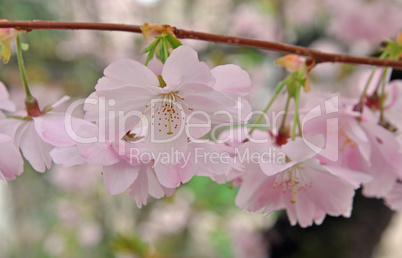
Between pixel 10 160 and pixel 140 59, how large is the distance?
1.71 metres

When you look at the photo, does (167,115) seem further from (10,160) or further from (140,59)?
(140,59)

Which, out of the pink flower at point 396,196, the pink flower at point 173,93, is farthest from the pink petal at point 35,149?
the pink flower at point 396,196

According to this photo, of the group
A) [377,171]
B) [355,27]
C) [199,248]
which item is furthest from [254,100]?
[377,171]

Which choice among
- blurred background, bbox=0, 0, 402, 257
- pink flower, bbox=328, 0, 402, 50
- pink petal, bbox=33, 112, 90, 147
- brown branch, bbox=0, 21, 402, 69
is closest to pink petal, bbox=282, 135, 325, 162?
brown branch, bbox=0, 21, 402, 69

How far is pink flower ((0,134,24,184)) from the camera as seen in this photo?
0.43 metres

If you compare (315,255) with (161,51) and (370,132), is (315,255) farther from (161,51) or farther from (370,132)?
(161,51)

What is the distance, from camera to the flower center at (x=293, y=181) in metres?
0.50

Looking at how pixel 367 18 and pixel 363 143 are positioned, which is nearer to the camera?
pixel 363 143

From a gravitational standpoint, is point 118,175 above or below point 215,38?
below

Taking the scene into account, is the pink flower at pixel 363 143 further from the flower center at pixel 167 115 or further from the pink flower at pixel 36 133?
the pink flower at pixel 36 133

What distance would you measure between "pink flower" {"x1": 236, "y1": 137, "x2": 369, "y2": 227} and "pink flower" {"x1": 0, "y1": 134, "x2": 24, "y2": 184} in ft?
0.91

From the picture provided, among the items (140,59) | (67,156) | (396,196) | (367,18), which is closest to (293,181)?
(396,196)

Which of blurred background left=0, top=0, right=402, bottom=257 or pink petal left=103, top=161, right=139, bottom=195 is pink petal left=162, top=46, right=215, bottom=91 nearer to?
pink petal left=103, top=161, right=139, bottom=195

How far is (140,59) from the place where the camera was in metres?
2.08
